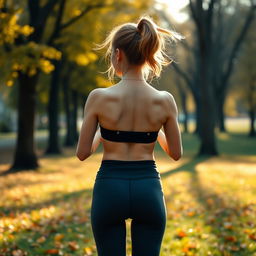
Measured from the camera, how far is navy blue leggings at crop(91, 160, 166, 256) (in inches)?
99.1

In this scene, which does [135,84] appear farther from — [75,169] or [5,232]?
[75,169]

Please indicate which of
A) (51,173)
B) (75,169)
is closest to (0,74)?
(51,173)

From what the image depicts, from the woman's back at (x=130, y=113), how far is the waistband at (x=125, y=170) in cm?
3

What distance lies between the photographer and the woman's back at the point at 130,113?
2.53 meters

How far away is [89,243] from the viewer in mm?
5488

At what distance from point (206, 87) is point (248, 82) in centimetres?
2003

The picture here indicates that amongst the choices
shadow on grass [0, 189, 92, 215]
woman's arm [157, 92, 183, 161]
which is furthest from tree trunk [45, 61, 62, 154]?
woman's arm [157, 92, 183, 161]

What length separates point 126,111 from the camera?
2.54 metres

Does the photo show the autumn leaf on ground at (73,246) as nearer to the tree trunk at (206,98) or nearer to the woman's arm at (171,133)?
the woman's arm at (171,133)

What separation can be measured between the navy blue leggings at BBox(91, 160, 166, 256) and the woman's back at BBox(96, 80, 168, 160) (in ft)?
0.22

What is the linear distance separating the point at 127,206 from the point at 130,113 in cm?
54

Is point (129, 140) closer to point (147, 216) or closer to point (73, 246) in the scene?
point (147, 216)

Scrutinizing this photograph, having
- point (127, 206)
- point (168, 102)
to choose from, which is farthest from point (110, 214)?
point (168, 102)

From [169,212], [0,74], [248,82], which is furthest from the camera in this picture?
[248,82]
